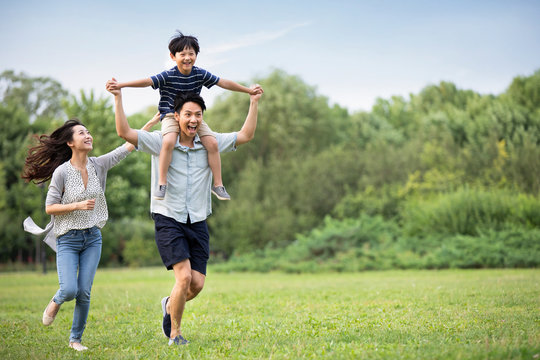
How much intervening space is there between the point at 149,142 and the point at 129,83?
2.12 ft

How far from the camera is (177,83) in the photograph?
6133 mm

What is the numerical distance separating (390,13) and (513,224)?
1268cm

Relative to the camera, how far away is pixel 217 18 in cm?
2252

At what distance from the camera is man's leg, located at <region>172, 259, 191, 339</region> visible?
19.4 ft

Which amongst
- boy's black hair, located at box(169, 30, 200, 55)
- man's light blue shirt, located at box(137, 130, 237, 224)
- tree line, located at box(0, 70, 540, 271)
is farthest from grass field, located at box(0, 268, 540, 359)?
tree line, located at box(0, 70, 540, 271)

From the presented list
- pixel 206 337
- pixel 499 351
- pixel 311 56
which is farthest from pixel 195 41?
pixel 311 56

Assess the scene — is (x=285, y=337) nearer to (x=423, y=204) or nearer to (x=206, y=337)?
(x=206, y=337)

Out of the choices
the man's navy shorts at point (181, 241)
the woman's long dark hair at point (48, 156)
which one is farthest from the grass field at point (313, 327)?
the woman's long dark hair at point (48, 156)

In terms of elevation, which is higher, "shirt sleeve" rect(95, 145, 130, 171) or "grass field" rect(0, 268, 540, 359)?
"shirt sleeve" rect(95, 145, 130, 171)

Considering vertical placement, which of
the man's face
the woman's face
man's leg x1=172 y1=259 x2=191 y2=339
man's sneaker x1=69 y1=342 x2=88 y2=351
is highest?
the man's face

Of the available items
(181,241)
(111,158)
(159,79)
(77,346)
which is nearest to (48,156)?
(111,158)

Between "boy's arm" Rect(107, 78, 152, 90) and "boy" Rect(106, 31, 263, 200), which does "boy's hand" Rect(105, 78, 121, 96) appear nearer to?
Result: "boy's arm" Rect(107, 78, 152, 90)

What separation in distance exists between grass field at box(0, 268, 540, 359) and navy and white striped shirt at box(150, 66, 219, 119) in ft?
8.63

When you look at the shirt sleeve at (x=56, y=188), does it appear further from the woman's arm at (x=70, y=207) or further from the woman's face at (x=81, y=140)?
the woman's face at (x=81, y=140)
